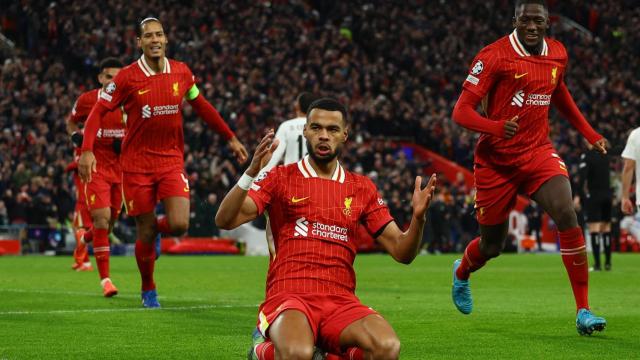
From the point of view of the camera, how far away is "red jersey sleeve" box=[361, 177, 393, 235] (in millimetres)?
6312

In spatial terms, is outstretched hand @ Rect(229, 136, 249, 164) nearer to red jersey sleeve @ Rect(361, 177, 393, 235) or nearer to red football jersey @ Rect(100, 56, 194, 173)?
red football jersey @ Rect(100, 56, 194, 173)

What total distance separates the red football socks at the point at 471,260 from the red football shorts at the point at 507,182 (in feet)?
1.33

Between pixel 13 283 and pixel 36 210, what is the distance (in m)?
13.2

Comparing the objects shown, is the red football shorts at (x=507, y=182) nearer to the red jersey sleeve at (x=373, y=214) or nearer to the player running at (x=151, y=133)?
the player running at (x=151, y=133)

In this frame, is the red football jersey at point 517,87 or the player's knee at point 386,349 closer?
the player's knee at point 386,349

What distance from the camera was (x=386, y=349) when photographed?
5.55 meters

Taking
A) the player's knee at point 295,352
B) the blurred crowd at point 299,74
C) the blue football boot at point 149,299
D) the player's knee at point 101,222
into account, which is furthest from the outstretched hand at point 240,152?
the blurred crowd at point 299,74

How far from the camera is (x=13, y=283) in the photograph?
15.6 metres

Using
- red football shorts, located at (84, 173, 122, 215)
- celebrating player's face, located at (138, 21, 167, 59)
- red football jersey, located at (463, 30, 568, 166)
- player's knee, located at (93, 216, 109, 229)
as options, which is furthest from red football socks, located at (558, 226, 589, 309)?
red football shorts, located at (84, 173, 122, 215)

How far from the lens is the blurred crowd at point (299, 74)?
30.2 m

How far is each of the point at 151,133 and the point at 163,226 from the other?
0.91m

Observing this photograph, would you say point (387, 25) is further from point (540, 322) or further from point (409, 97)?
point (540, 322)

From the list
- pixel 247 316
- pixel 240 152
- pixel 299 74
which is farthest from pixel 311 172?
pixel 299 74

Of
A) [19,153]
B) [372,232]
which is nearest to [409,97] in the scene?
[19,153]
